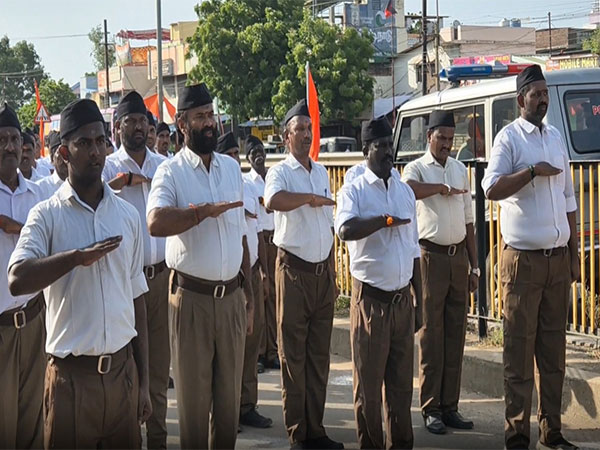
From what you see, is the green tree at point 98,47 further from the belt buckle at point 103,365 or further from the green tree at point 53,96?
the belt buckle at point 103,365

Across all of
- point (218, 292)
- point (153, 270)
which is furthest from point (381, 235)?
point (153, 270)

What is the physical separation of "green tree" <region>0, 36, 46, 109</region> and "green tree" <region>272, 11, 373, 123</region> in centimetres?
5358

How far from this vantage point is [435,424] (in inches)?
263

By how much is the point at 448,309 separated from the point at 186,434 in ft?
8.42

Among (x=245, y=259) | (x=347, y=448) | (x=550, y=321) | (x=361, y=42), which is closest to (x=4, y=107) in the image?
(x=245, y=259)

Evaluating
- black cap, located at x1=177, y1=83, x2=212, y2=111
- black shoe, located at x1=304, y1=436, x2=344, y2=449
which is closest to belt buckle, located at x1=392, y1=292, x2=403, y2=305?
black shoe, located at x1=304, y1=436, x2=344, y2=449

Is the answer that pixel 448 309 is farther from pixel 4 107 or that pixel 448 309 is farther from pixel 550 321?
pixel 4 107

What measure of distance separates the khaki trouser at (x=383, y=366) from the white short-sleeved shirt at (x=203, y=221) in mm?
976

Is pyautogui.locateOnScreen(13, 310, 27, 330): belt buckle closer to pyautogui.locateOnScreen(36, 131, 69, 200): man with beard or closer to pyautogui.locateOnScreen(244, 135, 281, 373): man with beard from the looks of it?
pyautogui.locateOnScreen(36, 131, 69, 200): man with beard

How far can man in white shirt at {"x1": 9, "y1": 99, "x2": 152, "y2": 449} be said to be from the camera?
3930 mm

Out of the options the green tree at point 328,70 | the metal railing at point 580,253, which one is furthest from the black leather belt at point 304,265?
the green tree at point 328,70

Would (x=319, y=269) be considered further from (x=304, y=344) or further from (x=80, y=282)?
(x=80, y=282)

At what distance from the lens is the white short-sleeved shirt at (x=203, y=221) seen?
5.11 metres

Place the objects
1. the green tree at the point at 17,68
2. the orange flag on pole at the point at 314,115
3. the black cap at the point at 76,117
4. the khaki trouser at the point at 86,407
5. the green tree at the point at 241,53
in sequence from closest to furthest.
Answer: the khaki trouser at the point at 86,407
the black cap at the point at 76,117
the orange flag on pole at the point at 314,115
the green tree at the point at 241,53
the green tree at the point at 17,68
